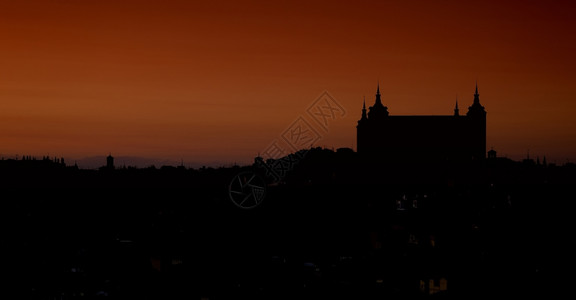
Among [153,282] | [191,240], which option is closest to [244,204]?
[191,240]

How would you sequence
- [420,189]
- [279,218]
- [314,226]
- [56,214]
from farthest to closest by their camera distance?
[420,189] → [56,214] → [279,218] → [314,226]

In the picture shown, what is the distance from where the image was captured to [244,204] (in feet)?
587

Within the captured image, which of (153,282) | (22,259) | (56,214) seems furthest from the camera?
(56,214)

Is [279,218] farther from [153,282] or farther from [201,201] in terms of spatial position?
[153,282]

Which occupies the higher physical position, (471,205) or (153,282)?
(471,205)

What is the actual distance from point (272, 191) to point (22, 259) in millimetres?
88775

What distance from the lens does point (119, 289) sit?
8712 cm

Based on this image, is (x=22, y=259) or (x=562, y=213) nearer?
(x=22, y=259)

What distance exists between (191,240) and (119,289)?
42.2 metres

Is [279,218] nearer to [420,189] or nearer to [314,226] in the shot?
[314,226]

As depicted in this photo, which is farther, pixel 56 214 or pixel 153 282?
pixel 56 214

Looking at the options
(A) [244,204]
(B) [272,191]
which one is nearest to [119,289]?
(A) [244,204]

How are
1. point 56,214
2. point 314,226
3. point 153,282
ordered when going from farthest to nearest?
point 56,214 → point 314,226 → point 153,282

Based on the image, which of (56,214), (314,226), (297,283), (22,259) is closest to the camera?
(297,283)
